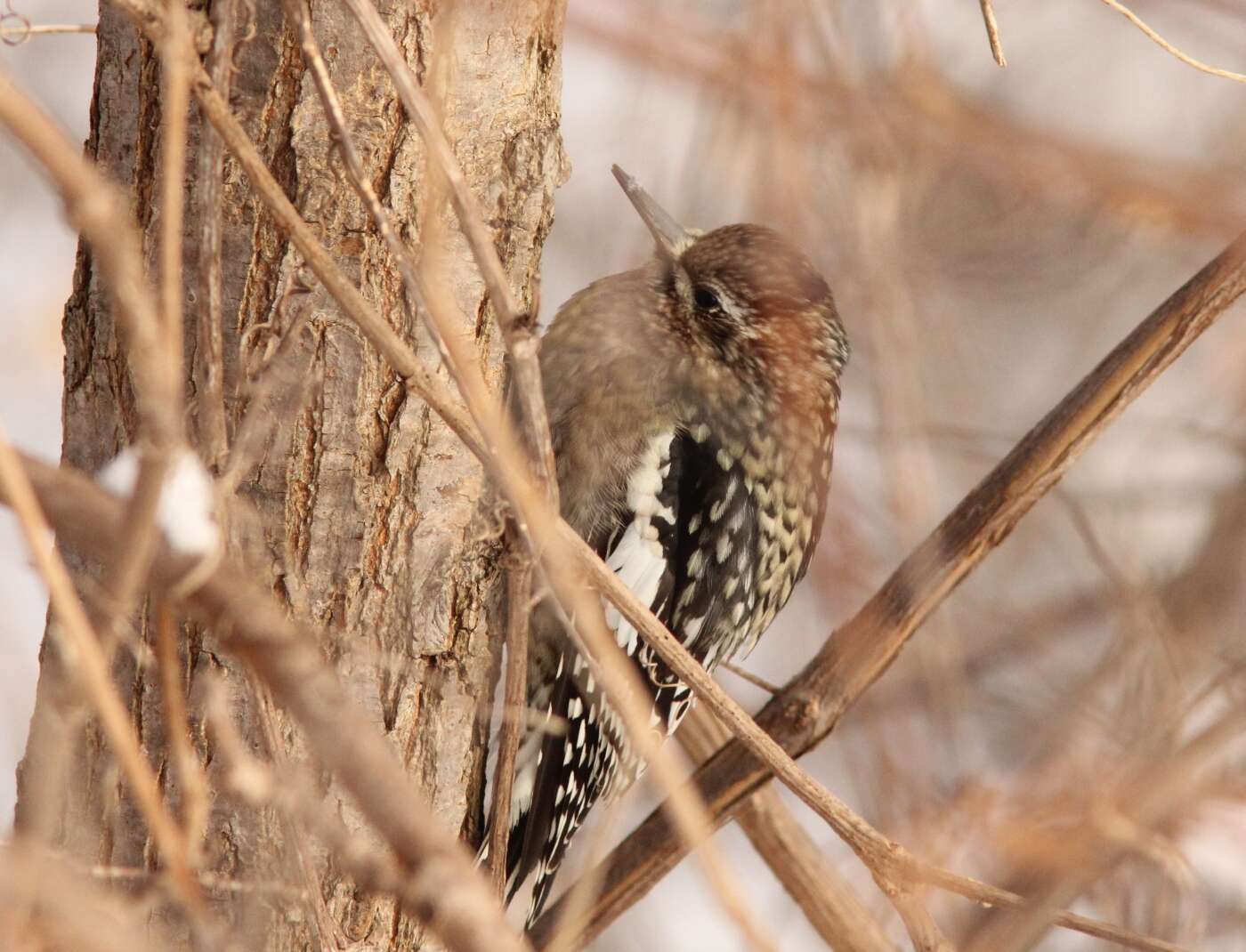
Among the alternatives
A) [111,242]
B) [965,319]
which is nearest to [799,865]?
[111,242]

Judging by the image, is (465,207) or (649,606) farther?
(649,606)

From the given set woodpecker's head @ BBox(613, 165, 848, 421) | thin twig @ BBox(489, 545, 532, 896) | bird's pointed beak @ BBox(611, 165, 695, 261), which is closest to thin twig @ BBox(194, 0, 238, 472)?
thin twig @ BBox(489, 545, 532, 896)

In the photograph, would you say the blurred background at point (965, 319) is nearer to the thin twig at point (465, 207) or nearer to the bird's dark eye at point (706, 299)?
the bird's dark eye at point (706, 299)

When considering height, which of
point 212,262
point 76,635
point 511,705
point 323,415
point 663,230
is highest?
point 663,230

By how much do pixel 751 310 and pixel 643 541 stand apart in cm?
61

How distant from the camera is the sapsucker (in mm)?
2711

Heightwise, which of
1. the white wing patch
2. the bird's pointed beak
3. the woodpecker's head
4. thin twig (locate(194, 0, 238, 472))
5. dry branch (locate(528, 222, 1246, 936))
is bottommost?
dry branch (locate(528, 222, 1246, 936))

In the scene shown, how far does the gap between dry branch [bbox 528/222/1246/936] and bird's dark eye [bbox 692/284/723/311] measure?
92 centimetres

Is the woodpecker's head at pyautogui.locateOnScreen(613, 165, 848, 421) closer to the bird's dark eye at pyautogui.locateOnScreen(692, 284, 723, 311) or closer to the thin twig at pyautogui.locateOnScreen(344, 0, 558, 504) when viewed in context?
the bird's dark eye at pyautogui.locateOnScreen(692, 284, 723, 311)

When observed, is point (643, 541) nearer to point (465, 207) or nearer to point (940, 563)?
point (940, 563)

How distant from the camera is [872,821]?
3.57 metres

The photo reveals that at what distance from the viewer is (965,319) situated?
497cm

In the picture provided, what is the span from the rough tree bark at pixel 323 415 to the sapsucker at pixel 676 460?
683 mm

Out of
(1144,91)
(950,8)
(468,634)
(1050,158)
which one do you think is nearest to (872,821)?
(468,634)
